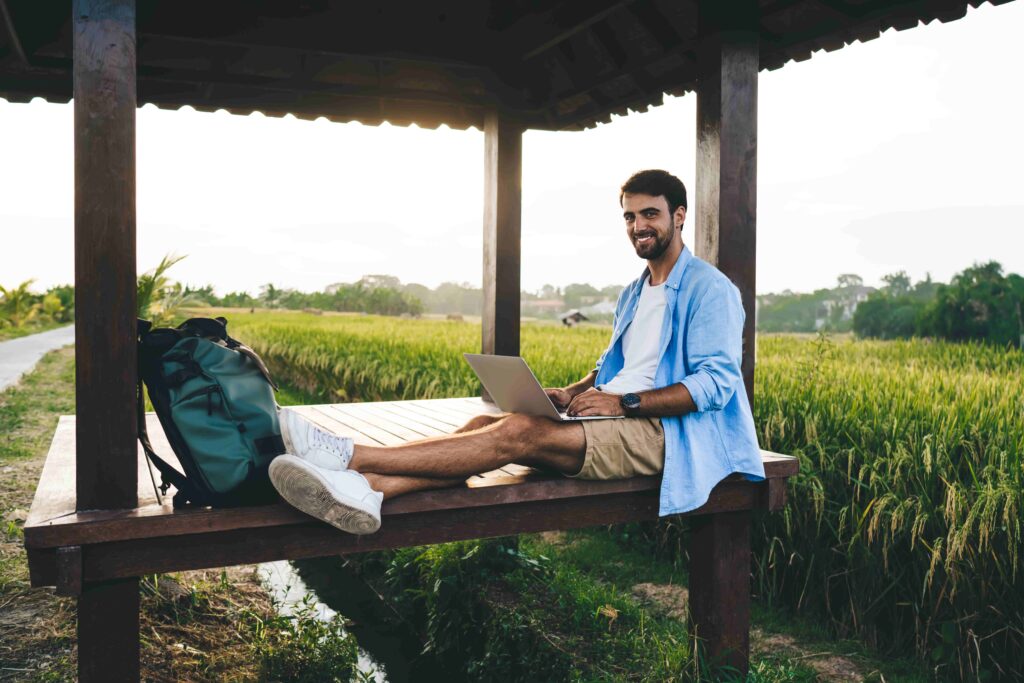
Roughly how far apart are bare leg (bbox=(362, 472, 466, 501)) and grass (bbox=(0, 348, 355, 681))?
5.44 ft

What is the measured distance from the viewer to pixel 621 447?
306 centimetres

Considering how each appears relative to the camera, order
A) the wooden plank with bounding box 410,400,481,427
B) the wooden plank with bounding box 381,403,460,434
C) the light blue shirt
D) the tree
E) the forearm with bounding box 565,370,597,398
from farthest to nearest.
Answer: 1. the tree
2. the wooden plank with bounding box 410,400,481,427
3. the wooden plank with bounding box 381,403,460,434
4. the forearm with bounding box 565,370,597,398
5. the light blue shirt

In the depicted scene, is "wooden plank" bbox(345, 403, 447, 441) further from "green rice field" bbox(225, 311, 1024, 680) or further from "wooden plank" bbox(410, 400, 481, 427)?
"green rice field" bbox(225, 311, 1024, 680)

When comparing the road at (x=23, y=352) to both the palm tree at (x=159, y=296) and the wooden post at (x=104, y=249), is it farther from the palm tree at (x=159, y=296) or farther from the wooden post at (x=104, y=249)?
the wooden post at (x=104, y=249)

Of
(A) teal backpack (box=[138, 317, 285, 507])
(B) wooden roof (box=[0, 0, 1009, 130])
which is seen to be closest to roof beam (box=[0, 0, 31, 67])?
(B) wooden roof (box=[0, 0, 1009, 130])

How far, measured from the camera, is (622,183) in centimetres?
321

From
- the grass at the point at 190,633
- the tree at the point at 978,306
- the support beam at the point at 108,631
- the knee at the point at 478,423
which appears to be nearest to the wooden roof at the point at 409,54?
the knee at the point at 478,423

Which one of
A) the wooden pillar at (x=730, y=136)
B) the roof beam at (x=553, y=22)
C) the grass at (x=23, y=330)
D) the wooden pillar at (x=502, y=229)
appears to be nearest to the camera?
the wooden pillar at (x=730, y=136)

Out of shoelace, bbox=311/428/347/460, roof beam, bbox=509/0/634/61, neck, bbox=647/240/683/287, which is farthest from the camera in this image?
roof beam, bbox=509/0/634/61

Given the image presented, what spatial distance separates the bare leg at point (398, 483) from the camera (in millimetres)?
2736

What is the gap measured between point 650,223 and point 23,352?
636 inches

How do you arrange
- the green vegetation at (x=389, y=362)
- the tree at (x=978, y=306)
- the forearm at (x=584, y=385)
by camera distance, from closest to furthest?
the forearm at (x=584, y=385), the green vegetation at (x=389, y=362), the tree at (x=978, y=306)

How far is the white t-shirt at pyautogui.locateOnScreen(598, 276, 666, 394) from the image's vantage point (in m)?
3.17

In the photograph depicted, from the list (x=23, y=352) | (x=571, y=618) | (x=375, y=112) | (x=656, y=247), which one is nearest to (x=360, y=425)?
(x=571, y=618)
